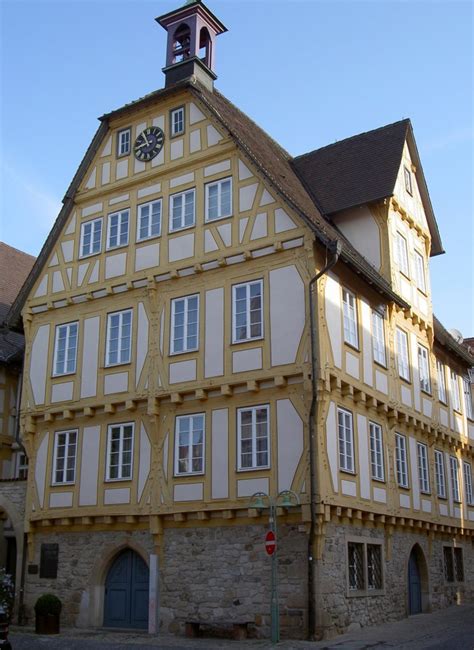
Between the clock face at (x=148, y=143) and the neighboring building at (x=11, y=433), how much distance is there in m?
6.98

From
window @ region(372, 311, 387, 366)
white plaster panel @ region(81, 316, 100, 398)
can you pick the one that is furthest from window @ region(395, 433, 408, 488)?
white plaster panel @ region(81, 316, 100, 398)

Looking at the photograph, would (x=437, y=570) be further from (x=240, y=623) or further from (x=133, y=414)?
(x=133, y=414)

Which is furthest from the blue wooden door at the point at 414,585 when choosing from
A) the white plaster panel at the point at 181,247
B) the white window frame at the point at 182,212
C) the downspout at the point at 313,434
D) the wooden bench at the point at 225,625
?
the white window frame at the point at 182,212

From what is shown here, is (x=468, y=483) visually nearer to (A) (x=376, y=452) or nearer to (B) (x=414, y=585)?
(B) (x=414, y=585)

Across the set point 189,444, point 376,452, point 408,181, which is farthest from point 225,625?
point 408,181

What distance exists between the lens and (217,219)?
824 inches

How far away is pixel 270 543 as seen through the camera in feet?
55.4

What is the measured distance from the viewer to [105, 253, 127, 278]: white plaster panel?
22.4 metres

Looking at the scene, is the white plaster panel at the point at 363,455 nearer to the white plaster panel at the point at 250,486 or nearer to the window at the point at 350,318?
the window at the point at 350,318

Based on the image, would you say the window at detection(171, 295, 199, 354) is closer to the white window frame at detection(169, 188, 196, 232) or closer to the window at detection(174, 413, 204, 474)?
the window at detection(174, 413, 204, 474)

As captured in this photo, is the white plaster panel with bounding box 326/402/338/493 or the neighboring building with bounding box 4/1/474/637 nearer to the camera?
the white plaster panel with bounding box 326/402/338/493

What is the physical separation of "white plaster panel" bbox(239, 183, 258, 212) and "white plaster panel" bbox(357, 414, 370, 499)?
19.5 feet

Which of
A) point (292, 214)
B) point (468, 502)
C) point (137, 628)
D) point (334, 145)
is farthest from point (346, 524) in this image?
A: point (334, 145)

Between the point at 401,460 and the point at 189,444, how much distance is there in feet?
20.3
